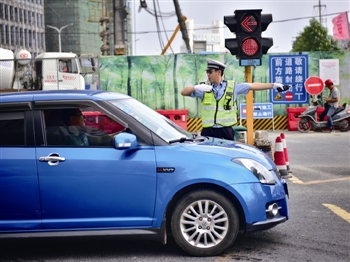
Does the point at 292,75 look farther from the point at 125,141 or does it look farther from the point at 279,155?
the point at 125,141

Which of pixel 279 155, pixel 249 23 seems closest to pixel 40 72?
pixel 249 23

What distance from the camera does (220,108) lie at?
30.2 ft

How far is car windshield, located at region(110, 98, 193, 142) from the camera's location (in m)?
6.53

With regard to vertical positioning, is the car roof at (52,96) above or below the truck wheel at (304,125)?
above

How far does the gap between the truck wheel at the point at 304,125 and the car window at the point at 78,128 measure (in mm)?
19808

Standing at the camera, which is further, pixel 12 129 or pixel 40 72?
pixel 40 72

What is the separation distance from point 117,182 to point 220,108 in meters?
3.28

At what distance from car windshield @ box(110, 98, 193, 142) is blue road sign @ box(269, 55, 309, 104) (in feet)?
70.4

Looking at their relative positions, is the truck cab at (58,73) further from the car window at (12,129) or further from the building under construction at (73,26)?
the building under construction at (73,26)

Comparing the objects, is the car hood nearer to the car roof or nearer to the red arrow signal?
the car roof

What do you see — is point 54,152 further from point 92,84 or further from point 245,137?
point 92,84

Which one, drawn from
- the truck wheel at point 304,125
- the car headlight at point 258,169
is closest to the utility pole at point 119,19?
the truck wheel at point 304,125

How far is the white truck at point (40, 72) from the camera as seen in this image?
90.9 ft

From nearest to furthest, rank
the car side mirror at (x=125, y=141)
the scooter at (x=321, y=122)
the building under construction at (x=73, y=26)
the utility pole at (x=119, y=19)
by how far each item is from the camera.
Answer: the car side mirror at (x=125, y=141) < the scooter at (x=321, y=122) < the utility pole at (x=119, y=19) < the building under construction at (x=73, y=26)
